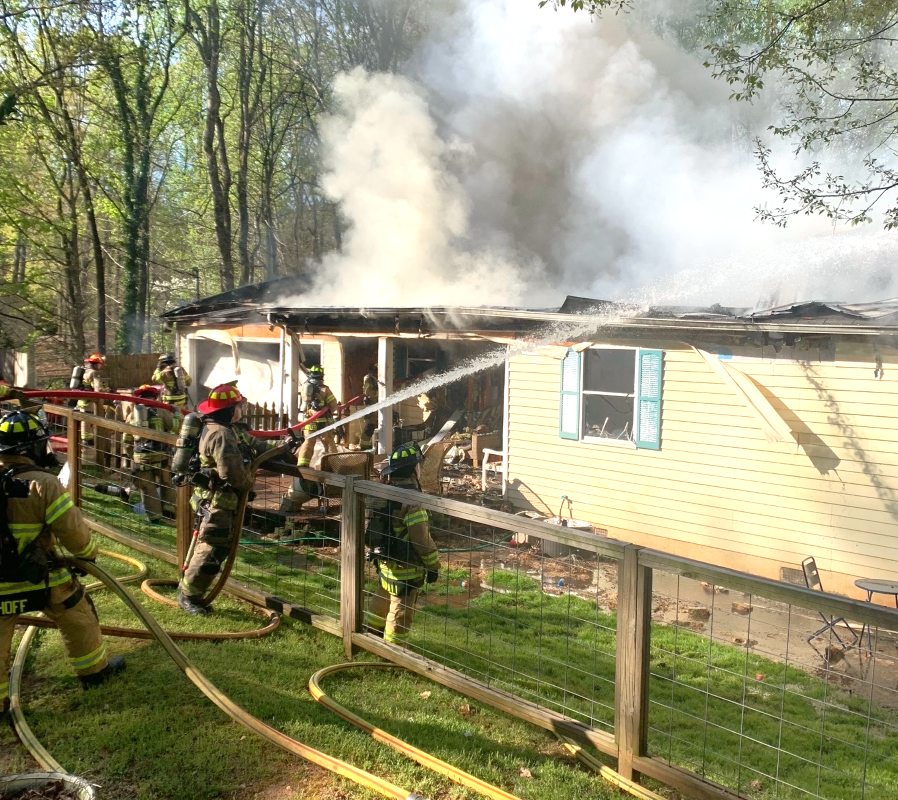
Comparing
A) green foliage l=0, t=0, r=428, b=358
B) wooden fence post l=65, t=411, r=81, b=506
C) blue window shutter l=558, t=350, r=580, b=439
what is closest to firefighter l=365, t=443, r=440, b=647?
wooden fence post l=65, t=411, r=81, b=506

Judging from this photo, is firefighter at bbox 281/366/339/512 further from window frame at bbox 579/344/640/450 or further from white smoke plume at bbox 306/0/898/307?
white smoke plume at bbox 306/0/898/307

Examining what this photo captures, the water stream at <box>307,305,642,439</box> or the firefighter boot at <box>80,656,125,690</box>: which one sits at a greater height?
the water stream at <box>307,305,642,439</box>

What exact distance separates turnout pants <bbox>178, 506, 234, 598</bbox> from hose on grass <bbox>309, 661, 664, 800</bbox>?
4.40ft

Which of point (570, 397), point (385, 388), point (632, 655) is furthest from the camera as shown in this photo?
point (385, 388)

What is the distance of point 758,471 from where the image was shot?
27.7 feet

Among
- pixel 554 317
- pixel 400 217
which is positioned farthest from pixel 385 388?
pixel 400 217

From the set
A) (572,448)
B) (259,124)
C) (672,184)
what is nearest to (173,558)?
(572,448)

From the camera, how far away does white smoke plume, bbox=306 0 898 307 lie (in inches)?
733

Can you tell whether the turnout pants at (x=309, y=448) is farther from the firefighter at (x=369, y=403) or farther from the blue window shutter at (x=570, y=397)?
the blue window shutter at (x=570, y=397)

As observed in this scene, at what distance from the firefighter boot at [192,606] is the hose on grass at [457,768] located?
4.47ft

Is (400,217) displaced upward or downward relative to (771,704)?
upward

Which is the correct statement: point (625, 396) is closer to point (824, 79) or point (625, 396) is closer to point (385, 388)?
point (385, 388)

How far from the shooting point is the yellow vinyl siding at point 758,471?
303 inches

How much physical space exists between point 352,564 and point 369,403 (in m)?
8.55
